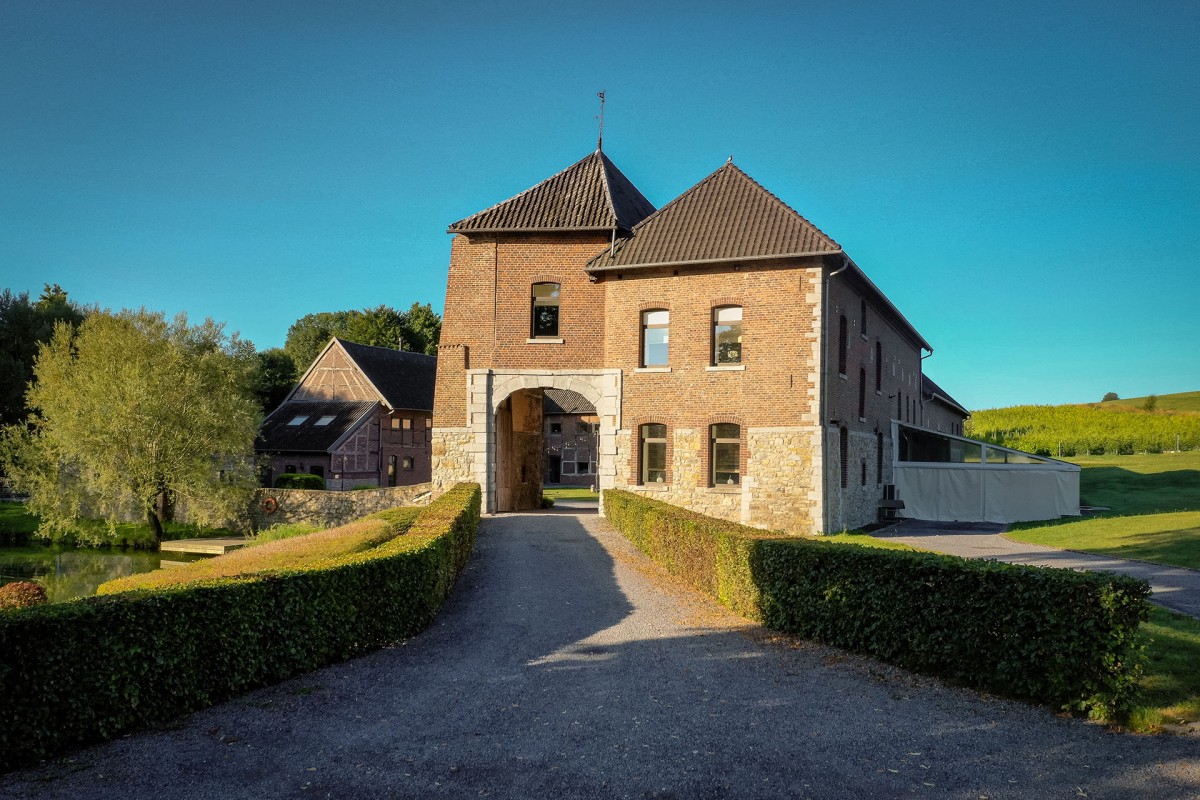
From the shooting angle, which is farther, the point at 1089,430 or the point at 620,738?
the point at 1089,430

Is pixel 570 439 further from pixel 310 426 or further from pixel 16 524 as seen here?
pixel 16 524

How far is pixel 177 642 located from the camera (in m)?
7.00

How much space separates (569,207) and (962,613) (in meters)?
18.6

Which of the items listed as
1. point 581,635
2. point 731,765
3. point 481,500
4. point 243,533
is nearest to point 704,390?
point 481,500

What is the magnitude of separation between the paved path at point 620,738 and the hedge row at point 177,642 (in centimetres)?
24

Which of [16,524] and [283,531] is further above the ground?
[283,531]

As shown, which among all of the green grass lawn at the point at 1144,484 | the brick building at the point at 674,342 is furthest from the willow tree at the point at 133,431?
the green grass lawn at the point at 1144,484

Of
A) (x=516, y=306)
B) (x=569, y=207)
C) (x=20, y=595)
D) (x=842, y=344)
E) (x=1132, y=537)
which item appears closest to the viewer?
(x=20, y=595)

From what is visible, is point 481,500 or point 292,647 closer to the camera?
point 292,647

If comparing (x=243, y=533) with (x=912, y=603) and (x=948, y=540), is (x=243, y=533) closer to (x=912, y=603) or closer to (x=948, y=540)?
(x=948, y=540)

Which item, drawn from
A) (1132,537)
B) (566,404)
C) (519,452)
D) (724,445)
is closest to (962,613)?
(724,445)

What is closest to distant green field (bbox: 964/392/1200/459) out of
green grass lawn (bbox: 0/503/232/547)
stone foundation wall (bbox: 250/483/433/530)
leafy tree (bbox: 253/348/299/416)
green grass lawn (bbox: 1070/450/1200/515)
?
green grass lawn (bbox: 1070/450/1200/515)

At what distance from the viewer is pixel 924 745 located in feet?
21.1

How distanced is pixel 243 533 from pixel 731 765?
1278 inches
